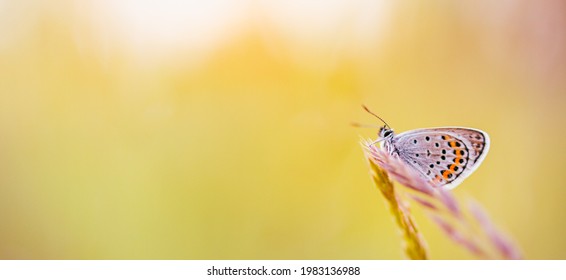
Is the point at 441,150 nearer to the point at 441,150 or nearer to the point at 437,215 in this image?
the point at 441,150

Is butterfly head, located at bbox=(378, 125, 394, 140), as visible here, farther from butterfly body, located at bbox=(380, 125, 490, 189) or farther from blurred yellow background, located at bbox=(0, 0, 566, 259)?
blurred yellow background, located at bbox=(0, 0, 566, 259)

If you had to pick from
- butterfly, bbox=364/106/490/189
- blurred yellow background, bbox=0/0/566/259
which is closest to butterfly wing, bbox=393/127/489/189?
butterfly, bbox=364/106/490/189

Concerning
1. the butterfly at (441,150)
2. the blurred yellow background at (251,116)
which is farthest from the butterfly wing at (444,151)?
the blurred yellow background at (251,116)

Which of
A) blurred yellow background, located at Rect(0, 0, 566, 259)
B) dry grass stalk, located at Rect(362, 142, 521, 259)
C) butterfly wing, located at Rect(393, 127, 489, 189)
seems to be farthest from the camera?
blurred yellow background, located at Rect(0, 0, 566, 259)

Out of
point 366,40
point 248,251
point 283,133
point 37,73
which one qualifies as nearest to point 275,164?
point 283,133
